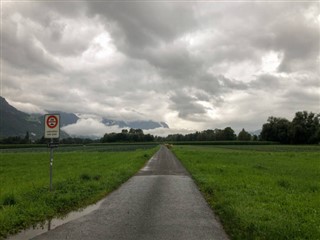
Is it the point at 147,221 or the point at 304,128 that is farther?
the point at 304,128

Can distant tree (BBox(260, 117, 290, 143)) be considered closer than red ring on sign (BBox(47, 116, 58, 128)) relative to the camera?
No

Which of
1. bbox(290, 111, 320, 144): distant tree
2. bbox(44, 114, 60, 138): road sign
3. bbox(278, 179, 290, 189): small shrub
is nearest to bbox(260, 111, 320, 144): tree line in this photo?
bbox(290, 111, 320, 144): distant tree

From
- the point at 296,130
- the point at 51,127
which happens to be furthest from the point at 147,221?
the point at 296,130

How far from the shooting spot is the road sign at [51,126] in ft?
50.1

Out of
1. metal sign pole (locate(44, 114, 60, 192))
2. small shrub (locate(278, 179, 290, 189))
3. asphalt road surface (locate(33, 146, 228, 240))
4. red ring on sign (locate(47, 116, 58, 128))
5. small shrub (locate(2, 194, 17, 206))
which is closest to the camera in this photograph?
asphalt road surface (locate(33, 146, 228, 240))

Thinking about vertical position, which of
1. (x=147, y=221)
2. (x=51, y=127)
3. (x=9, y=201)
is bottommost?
(x=147, y=221)

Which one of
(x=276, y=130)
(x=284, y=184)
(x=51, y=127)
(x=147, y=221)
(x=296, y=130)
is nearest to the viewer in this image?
(x=147, y=221)

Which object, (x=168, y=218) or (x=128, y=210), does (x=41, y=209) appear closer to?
(x=128, y=210)

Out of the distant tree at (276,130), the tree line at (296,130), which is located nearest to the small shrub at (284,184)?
the tree line at (296,130)

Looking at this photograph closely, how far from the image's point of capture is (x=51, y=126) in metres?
15.4

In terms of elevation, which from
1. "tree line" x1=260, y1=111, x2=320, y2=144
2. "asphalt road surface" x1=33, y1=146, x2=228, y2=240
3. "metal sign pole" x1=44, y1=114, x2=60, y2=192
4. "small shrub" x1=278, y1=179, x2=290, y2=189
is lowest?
"asphalt road surface" x1=33, y1=146, x2=228, y2=240

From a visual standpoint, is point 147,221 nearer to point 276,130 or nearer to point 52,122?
point 52,122

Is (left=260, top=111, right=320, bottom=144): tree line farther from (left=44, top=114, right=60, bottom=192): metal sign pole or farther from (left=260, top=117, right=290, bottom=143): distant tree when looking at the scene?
(left=44, top=114, right=60, bottom=192): metal sign pole

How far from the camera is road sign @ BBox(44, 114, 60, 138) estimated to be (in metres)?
15.3
